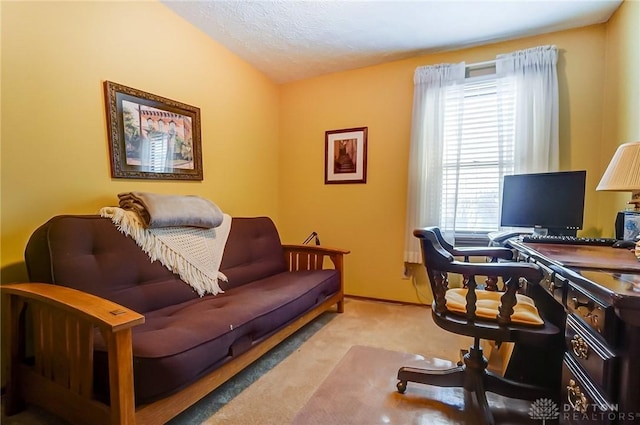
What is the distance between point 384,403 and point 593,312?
1.04m

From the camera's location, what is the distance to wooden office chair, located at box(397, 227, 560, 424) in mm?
1226

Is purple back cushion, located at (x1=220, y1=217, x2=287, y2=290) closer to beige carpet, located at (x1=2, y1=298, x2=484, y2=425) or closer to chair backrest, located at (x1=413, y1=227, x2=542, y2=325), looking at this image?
beige carpet, located at (x1=2, y1=298, x2=484, y2=425)

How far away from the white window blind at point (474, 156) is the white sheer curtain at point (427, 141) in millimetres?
60

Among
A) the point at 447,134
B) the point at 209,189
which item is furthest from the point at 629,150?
the point at 209,189

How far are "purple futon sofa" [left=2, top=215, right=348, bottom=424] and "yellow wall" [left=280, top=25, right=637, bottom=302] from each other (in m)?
1.23

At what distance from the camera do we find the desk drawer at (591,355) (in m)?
0.79

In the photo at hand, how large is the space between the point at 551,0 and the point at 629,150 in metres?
1.39

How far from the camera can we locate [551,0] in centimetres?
205

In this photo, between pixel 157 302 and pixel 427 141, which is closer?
pixel 157 302

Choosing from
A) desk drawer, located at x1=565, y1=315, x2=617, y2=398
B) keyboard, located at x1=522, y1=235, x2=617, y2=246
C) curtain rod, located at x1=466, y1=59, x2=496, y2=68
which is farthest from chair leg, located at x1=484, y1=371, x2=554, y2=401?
curtain rod, located at x1=466, y1=59, x2=496, y2=68

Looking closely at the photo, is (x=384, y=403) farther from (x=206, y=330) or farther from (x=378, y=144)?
(x=378, y=144)

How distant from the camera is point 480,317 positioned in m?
1.32

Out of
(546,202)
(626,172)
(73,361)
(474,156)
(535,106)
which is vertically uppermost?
(535,106)
